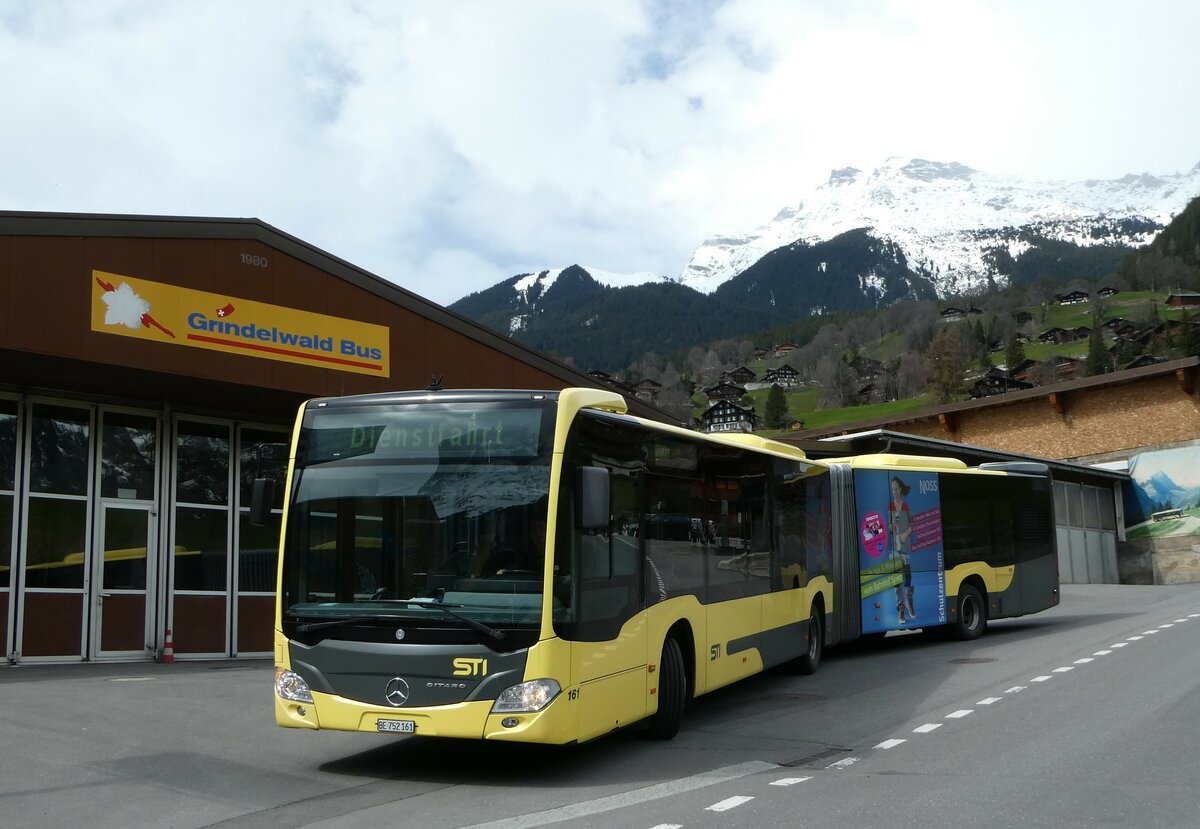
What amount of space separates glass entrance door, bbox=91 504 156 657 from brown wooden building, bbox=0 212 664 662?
0.07 feet

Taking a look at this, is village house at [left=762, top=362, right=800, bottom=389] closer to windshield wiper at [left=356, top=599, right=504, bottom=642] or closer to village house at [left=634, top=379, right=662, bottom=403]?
village house at [left=634, top=379, right=662, bottom=403]

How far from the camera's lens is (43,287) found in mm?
14023

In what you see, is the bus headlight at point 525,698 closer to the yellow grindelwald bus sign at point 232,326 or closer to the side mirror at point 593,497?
the side mirror at point 593,497

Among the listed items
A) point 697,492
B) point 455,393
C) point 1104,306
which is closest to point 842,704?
point 697,492

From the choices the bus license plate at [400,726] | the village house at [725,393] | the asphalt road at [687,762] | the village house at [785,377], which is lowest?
the asphalt road at [687,762]

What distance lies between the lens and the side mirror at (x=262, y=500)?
8047 millimetres

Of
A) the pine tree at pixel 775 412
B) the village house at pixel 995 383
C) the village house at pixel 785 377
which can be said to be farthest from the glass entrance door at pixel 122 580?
the village house at pixel 785 377

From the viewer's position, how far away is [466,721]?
732 centimetres

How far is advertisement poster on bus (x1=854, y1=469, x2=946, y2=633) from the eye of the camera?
16281mm

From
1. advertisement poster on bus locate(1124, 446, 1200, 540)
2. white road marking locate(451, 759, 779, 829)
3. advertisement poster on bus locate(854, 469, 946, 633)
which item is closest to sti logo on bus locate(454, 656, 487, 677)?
white road marking locate(451, 759, 779, 829)

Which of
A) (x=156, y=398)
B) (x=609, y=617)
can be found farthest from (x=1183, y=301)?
(x=609, y=617)

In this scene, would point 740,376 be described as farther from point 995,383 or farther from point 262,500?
point 262,500

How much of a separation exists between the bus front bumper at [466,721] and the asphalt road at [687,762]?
0.41 m

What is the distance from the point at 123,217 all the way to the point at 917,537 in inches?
502
